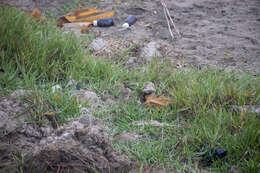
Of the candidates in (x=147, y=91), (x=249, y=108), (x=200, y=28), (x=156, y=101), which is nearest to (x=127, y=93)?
(x=147, y=91)

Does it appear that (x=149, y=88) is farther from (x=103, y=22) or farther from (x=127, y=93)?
(x=103, y=22)

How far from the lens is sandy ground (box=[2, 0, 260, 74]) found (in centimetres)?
392

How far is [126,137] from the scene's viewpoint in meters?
2.32

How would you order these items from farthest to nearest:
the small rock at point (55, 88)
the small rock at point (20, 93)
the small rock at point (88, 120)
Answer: the small rock at point (55, 88), the small rock at point (20, 93), the small rock at point (88, 120)

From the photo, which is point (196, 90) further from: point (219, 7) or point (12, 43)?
point (219, 7)

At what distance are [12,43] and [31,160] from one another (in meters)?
1.60

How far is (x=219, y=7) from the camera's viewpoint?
5559 millimetres

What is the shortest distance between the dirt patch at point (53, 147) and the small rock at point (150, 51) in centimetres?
179

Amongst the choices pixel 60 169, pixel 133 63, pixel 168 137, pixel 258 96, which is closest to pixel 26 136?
pixel 60 169

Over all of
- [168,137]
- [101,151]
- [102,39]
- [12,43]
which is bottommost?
[168,137]

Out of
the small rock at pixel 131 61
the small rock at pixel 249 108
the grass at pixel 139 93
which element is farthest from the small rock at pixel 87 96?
the small rock at pixel 249 108

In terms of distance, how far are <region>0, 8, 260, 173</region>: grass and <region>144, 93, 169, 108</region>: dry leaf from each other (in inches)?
2.5

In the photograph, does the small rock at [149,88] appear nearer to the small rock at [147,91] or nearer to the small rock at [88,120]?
the small rock at [147,91]

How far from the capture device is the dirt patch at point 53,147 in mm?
1777
